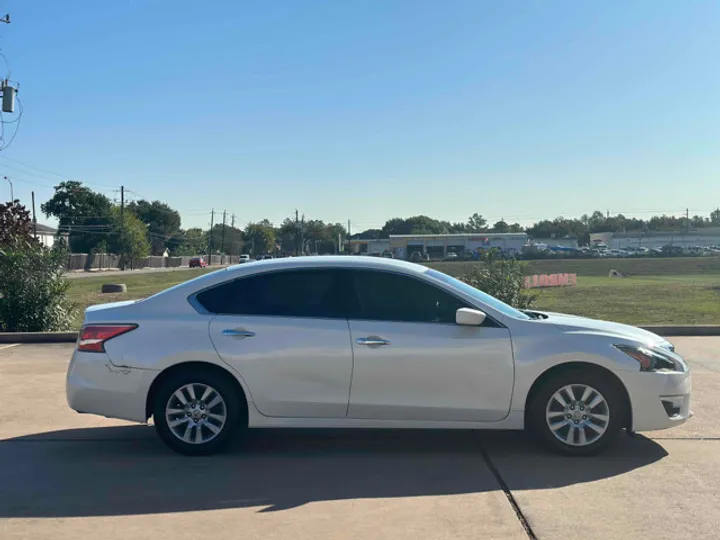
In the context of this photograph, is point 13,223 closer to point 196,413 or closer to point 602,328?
point 196,413

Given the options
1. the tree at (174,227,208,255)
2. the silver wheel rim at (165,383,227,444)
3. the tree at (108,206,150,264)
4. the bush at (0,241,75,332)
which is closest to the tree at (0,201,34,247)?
the bush at (0,241,75,332)

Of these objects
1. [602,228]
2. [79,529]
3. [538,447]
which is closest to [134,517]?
[79,529]

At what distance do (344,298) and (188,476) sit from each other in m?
1.86

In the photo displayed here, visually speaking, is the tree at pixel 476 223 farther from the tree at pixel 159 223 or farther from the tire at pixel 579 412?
the tire at pixel 579 412

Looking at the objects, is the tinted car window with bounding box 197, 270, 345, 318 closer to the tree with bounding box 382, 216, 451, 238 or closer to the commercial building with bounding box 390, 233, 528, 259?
the commercial building with bounding box 390, 233, 528, 259

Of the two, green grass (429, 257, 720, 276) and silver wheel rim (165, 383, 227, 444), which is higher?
green grass (429, 257, 720, 276)

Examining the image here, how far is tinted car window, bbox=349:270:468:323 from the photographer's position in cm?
553

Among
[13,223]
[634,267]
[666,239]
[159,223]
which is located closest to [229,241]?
[159,223]

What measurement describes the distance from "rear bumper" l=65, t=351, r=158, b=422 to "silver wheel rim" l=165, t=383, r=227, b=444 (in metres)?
0.25

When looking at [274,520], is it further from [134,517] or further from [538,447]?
[538,447]

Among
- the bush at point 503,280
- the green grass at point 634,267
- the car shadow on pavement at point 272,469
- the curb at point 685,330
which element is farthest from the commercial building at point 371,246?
the car shadow on pavement at point 272,469

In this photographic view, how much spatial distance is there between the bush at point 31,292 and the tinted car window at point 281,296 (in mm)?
9042

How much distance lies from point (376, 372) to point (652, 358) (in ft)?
7.41

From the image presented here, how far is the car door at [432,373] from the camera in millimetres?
5348
